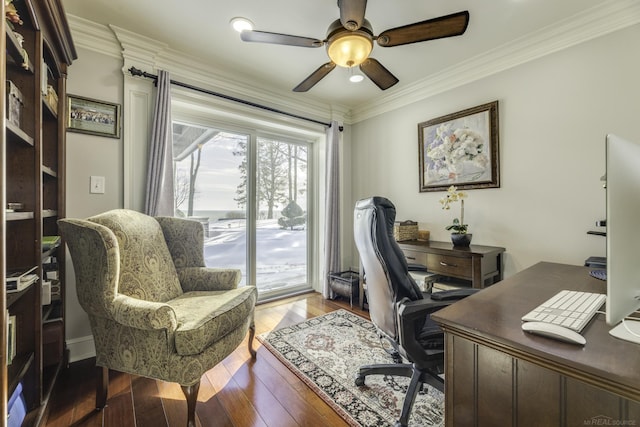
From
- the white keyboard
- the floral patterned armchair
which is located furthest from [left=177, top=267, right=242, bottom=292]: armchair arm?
the white keyboard

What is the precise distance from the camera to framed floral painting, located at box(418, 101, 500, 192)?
2.38 metres

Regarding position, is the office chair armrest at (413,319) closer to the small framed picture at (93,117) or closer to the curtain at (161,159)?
the curtain at (161,159)

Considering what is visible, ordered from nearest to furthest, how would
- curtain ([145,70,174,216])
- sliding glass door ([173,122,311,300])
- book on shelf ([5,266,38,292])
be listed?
Answer: book on shelf ([5,266,38,292]) < curtain ([145,70,174,216]) < sliding glass door ([173,122,311,300])

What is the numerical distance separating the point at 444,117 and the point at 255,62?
189cm

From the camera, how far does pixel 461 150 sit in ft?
8.41

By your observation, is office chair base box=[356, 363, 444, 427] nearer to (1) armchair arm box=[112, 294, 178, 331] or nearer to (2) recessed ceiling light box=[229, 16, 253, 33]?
(1) armchair arm box=[112, 294, 178, 331]

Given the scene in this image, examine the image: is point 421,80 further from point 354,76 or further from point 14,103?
point 14,103

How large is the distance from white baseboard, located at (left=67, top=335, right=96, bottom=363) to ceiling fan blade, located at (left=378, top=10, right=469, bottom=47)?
283 cm

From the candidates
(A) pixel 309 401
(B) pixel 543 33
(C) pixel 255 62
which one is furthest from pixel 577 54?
(A) pixel 309 401

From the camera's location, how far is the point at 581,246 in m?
1.96

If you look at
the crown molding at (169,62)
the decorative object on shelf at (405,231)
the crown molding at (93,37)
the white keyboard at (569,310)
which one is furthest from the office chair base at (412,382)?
the crown molding at (93,37)

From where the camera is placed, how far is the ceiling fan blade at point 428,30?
137 cm

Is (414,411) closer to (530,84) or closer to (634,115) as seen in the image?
(634,115)

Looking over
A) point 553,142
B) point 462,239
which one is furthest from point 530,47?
point 462,239
